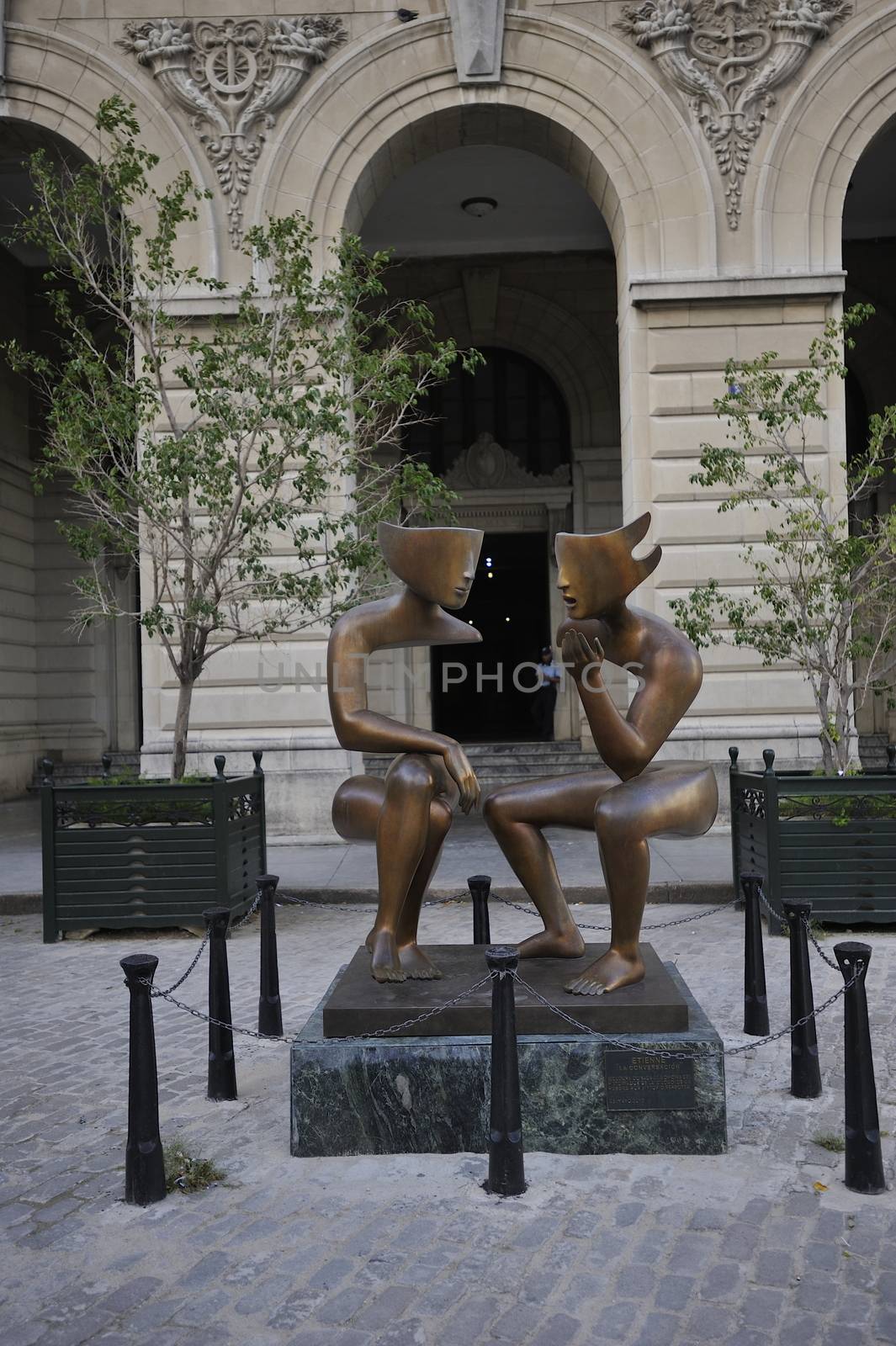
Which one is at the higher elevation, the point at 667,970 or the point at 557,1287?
the point at 667,970

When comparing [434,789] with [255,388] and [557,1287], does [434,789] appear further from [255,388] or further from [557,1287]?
[255,388]

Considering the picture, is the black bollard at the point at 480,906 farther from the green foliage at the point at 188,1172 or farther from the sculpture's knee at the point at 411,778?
the green foliage at the point at 188,1172

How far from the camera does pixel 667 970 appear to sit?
5102 millimetres

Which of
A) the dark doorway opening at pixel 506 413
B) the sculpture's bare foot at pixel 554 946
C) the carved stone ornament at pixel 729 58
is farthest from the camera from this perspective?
the dark doorway opening at pixel 506 413

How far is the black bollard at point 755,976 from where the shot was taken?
588 cm

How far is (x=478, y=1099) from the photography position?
14.9 feet

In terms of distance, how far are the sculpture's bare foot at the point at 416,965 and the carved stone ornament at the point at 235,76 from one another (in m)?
10.8

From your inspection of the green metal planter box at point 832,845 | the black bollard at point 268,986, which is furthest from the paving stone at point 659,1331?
the green metal planter box at point 832,845

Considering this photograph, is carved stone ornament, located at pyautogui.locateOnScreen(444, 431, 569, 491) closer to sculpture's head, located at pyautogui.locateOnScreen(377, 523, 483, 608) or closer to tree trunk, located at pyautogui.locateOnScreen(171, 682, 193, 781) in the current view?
tree trunk, located at pyautogui.locateOnScreen(171, 682, 193, 781)

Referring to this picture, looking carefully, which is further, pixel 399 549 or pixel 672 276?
pixel 672 276

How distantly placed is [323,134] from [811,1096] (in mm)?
12417

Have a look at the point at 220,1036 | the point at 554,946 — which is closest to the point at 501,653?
the point at 554,946

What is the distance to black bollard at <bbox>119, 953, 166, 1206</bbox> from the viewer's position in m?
4.16

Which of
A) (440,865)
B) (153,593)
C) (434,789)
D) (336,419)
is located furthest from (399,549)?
(153,593)
